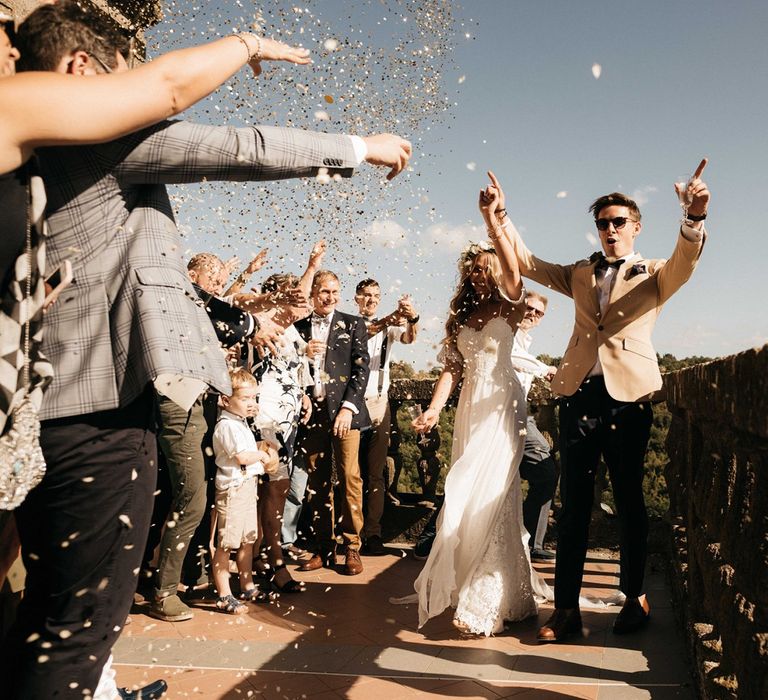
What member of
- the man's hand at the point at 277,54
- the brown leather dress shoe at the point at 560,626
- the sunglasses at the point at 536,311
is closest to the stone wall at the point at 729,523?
the brown leather dress shoe at the point at 560,626

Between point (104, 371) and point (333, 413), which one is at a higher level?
point (104, 371)

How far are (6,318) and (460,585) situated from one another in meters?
3.21

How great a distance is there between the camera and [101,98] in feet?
5.15

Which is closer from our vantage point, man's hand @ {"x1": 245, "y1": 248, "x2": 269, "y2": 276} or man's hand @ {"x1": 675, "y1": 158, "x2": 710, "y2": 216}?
man's hand @ {"x1": 675, "y1": 158, "x2": 710, "y2": 216}

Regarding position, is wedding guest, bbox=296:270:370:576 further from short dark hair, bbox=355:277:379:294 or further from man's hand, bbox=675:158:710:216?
man's hand, bbox=675:158:710:216

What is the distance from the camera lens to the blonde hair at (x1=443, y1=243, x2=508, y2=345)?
4.54 m

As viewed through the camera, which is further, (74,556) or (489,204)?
(489,204)

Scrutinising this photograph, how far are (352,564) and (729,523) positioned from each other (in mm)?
3913

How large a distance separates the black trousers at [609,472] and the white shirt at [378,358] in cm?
263

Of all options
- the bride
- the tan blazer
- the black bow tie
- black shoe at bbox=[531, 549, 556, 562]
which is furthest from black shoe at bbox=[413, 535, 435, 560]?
the black bow tie

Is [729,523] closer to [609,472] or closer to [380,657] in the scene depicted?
[609,472]

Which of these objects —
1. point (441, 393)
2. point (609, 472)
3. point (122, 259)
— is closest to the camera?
point (122, 259)

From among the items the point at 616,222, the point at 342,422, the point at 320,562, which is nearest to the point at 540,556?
the point at 320,562

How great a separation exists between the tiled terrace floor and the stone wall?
35 centimetres
